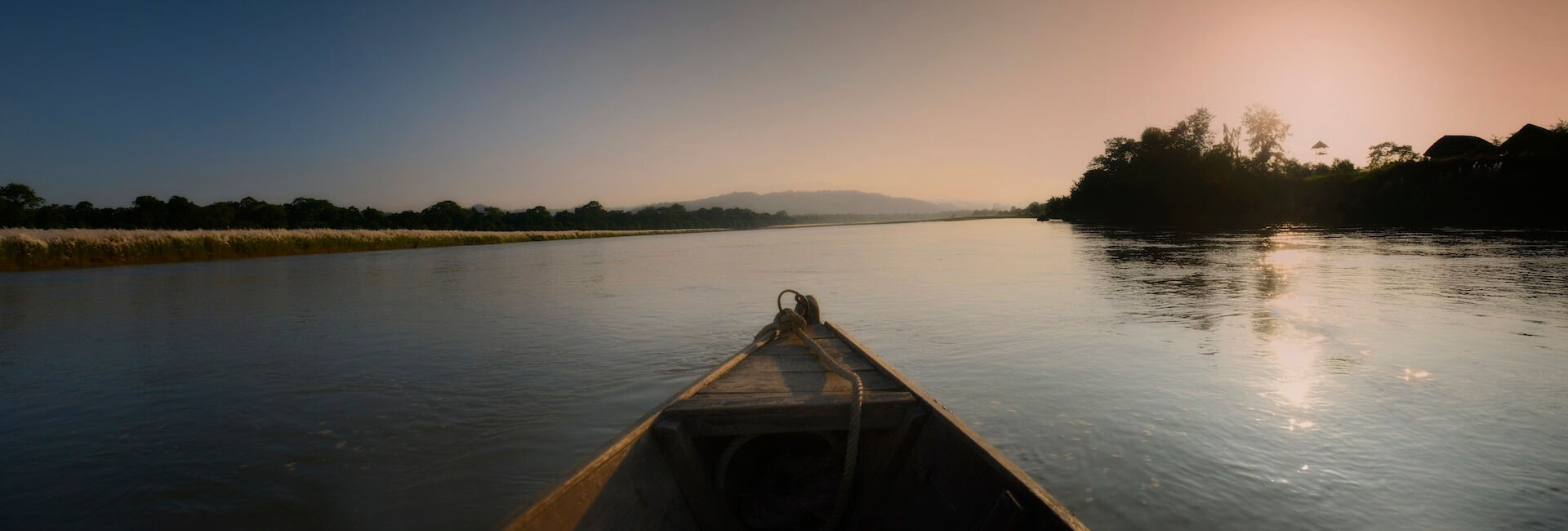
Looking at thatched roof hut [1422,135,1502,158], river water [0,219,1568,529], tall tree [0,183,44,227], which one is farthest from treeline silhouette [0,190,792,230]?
thatched roof hut [1422,135,1502,158]

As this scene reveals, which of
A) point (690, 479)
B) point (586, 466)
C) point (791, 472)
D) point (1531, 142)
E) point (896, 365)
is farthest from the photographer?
point (1531, 142)

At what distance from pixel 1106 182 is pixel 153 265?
9957 centimetres

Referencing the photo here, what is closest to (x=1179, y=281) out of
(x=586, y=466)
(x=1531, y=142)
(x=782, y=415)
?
(x=782, y=415)

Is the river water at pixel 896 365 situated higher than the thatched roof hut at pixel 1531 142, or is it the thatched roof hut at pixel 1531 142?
the thatched roof hut at pixel 1531 142

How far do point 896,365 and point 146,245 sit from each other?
112 feet

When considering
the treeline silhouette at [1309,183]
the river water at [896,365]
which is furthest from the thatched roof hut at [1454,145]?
the river water at [896,365]

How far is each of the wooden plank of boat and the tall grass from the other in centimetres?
3250

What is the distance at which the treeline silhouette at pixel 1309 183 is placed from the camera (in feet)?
125

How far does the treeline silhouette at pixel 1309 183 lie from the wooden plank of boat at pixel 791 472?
53359mm

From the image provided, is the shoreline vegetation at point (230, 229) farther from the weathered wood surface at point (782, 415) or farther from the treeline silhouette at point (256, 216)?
the weathered wood surface at point (782, 415)

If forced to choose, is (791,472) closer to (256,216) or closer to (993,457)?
(993,457)

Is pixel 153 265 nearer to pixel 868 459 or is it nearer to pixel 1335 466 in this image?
pixel 868 459

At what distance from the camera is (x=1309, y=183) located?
57.5 metres

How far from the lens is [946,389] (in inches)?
244
